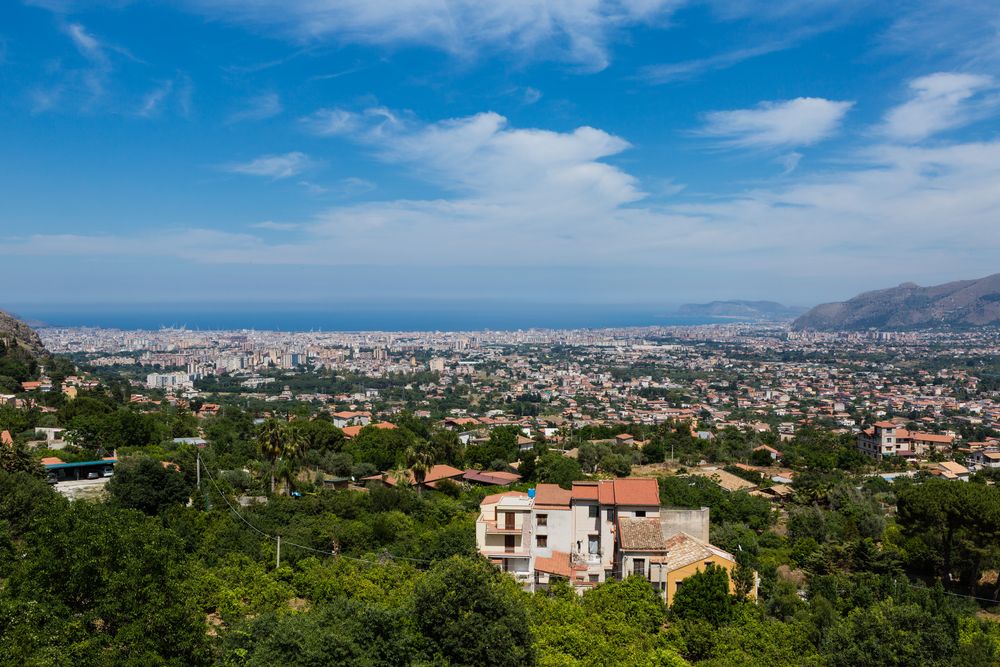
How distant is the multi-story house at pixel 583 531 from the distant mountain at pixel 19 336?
163 ft

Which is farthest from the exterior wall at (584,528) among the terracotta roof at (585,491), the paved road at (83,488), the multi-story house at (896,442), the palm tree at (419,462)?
the multi-story house at (896,442)

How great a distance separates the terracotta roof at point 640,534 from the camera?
54.0 feet

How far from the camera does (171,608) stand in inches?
456

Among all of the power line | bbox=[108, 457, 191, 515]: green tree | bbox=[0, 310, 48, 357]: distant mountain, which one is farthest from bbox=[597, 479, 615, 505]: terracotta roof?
bbox=[0, 310, 48, 357]: distant mountain

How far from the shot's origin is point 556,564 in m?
17.5

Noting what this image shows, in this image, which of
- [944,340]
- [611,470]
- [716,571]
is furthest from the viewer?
[944,340]

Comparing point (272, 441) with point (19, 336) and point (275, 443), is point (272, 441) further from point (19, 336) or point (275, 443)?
point (19, 336)

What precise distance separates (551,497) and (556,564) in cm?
173

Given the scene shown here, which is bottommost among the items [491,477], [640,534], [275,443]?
[491,477]

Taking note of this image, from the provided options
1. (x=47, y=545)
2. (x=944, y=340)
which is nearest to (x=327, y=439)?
(x=47, y=545)

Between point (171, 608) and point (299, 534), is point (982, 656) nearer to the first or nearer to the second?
point (171, 608)

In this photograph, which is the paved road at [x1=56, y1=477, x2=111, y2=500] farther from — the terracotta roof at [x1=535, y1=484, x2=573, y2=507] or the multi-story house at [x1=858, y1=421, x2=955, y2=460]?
the multi-story house at [x1=858, y1=421, x2=955, y2=460]

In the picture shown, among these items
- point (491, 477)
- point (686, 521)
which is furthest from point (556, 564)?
point (491, 477)

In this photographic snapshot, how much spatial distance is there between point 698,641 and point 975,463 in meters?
36.6
